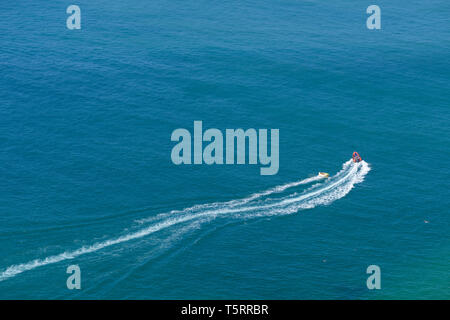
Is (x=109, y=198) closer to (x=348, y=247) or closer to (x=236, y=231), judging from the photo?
(x=236, y=231)

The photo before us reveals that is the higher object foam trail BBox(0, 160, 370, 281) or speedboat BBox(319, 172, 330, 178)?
speedboat BBox(319, 172, 330, 178)

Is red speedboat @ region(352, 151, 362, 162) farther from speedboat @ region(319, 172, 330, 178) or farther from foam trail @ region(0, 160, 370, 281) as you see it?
speedboat @ region(319, 172, 330, 178)

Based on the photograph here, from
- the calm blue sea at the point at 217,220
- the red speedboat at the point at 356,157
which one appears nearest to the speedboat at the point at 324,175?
the calm blue sea at the point at 217,220

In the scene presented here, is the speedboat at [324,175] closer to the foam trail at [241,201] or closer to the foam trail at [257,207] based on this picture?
the foam trail at [241,201]

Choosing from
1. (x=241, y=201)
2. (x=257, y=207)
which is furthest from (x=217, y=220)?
(x=257, y=207)

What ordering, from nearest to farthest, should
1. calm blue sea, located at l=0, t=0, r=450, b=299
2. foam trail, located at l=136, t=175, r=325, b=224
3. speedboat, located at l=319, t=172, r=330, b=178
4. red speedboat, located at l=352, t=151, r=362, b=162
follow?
calm blue sea, located at l=0, t=0, r=450, b=299 < foam trail, located at l=136, t=175, r=325, b=224 < speedboat, located at l=319, t=172, r=330, b=178 < red speedboat, located at l=352, t=151, r=362, b=162

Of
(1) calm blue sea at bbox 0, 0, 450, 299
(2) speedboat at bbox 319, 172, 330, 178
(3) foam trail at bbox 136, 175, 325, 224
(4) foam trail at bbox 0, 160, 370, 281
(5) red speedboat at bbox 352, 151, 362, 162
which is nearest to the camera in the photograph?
(1) calm blue sea at bbox 0, 0, 450, 299

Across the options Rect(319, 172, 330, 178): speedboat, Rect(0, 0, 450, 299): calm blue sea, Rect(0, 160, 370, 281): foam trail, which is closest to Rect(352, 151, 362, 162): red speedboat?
Rect(0, 160, 370, 281): foam trail
